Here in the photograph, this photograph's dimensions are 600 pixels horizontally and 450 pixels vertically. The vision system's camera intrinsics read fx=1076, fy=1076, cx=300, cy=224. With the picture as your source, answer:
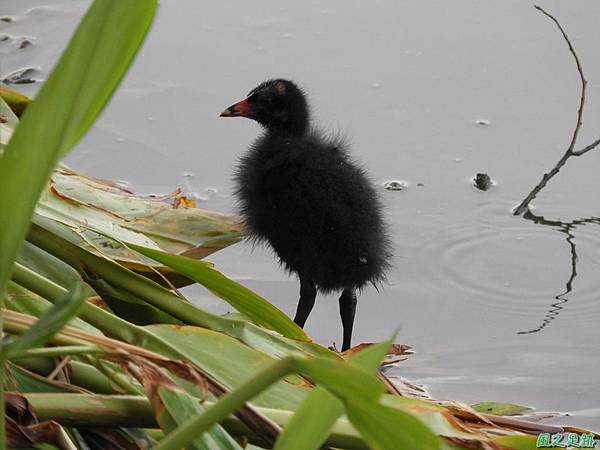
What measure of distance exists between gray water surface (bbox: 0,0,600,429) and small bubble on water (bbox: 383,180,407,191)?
0.02 meters

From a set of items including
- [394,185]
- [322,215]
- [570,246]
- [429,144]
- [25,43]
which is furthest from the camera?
[25,43]

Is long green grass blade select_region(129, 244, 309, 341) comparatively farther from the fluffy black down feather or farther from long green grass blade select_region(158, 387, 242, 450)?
the fluffy black down feather

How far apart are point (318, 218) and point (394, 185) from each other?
2.41ft

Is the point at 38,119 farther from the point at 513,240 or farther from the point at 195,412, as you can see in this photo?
the point at 513,240

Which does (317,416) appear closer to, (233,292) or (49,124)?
(49,124)

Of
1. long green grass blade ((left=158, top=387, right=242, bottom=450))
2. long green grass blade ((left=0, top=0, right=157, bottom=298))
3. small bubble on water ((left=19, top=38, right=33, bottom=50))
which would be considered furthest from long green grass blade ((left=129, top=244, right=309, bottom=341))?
small bubble on water ((left=19, top=38, right=33, bottom=50))

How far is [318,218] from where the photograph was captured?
9.41 feet

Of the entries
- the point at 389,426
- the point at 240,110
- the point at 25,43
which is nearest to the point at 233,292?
the point at 389,426

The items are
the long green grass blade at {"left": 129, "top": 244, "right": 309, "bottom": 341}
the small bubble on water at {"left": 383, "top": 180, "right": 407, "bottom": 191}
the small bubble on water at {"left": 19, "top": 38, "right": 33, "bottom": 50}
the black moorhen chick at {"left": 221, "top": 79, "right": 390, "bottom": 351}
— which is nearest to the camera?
the long green grass blade at {"left": 129, "top": 244, "right": 309, "bottom": 341}

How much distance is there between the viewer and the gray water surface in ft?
9.43

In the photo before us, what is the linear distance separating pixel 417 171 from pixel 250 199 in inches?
30.9

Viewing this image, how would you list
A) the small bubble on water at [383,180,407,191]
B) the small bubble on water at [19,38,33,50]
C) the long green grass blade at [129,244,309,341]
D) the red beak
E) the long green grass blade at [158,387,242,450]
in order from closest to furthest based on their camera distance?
the long green grass blade at [158,387,242,450], the long green grass blade at [129,244,309,341], the red beak, the small bubble on water at [383,180,407,191], the small bubble on water at [19,38,33,50]

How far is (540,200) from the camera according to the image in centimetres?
344

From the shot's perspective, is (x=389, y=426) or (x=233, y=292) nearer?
(x=389, y=426)
